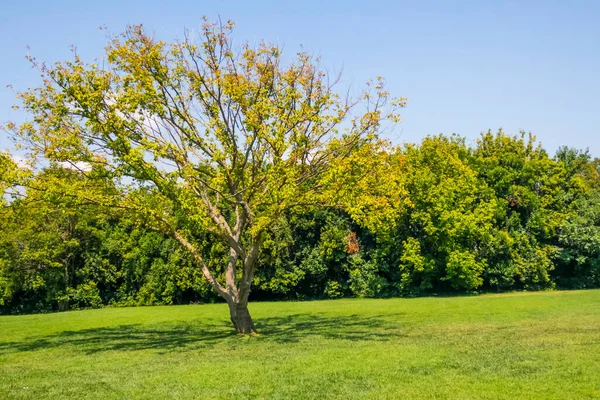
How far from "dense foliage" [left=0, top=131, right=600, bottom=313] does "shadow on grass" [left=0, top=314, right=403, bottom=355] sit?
1618cm

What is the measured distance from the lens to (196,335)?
20.2 metres

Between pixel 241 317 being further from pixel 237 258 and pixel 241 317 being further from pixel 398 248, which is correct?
pixel 398 248

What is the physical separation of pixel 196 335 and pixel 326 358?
8484 millimetres

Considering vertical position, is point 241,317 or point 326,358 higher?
point 241,317

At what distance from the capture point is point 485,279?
42344 mm

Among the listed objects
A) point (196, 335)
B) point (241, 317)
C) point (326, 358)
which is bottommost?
point (326, 358)

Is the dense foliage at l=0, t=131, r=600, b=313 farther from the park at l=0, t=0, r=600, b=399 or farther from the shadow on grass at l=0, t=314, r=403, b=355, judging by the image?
the shadow on grass at l=0, t=314, r=403, b=355

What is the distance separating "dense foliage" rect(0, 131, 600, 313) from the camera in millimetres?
39656

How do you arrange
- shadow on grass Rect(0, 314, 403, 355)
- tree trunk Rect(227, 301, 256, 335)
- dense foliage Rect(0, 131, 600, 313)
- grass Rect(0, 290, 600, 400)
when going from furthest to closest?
dense foliage Rect(0, 131, 600, 313)
tree trunk Rect(227, 301, 256, 335)
shadow on grass Rect(0, 314, 403, 355)
grass Rect(0, 290, 600, 400)

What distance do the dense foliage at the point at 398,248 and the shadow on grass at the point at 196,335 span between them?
16184mm

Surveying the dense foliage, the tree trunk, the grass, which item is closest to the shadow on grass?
the grass

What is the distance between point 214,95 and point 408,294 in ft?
90.9

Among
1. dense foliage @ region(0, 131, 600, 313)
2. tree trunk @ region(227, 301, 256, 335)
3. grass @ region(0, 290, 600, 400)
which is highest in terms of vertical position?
dense foliage @ region(0, 131, 600, 313)

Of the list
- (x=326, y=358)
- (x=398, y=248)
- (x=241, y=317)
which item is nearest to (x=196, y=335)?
(x=241, y=317)
